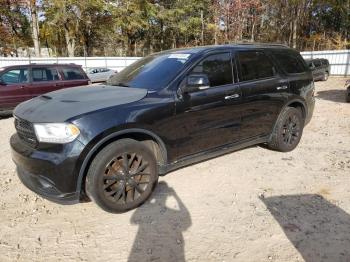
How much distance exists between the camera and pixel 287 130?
5453mm

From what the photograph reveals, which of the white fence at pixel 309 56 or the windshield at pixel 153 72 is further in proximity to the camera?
the white fence at pixel 309 56

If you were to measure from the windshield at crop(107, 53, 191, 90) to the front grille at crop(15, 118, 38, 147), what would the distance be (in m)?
1.38

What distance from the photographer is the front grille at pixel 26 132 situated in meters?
3.32

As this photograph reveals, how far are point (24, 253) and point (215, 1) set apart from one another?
36220mm

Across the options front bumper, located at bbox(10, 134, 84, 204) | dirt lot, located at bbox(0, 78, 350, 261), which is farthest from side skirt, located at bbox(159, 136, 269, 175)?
front bumper, located at bbox(10, 134, 84, 204)

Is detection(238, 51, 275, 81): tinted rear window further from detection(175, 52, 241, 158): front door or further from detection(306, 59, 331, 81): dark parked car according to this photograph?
detection(306, 59, 331, 81): dark parked car

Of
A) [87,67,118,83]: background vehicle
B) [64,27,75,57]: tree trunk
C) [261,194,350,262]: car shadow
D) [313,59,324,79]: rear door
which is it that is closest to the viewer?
[261,194,350,262]: car shadow

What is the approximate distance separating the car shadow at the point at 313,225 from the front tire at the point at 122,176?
148 centimetres

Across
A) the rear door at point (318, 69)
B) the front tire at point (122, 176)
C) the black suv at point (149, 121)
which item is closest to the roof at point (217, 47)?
the black suv at point (149, 121)

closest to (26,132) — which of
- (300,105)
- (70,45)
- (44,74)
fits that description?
(300,105)

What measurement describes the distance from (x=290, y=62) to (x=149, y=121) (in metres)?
3.16

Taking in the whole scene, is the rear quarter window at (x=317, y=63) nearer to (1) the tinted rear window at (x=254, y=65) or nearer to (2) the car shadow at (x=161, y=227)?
(1) the tinted rear window at (x=254, y=65)

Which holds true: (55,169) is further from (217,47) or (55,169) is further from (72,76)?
(72,76)

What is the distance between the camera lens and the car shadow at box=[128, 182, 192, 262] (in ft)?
9.60
